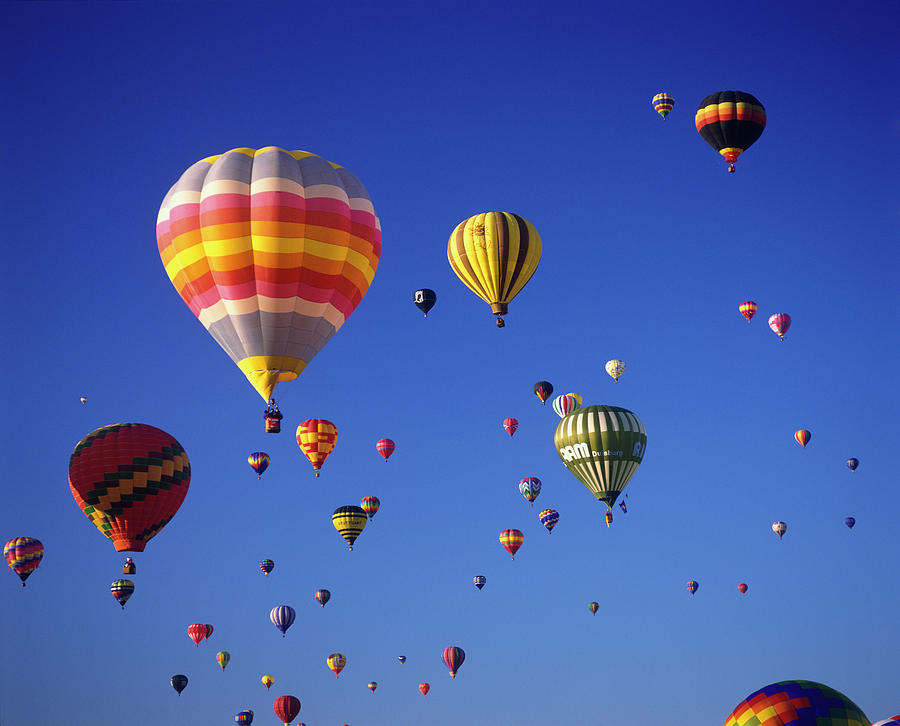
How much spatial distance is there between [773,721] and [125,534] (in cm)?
1794

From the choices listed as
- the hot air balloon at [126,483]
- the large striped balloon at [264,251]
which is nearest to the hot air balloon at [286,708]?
the hot air balloon at [126,483]

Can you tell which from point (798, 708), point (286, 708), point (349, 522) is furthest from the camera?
point (286, 708)

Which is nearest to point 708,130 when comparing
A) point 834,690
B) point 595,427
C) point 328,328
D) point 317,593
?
point 595,427

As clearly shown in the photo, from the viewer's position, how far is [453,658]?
54.0 metres

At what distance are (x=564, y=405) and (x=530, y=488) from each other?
4.10 metres

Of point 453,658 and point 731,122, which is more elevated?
point 731,122

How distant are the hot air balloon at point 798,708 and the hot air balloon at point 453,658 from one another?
93.3ft

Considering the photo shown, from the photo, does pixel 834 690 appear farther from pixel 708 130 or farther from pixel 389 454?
pixel 389 454

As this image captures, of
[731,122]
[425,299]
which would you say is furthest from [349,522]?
[731,122]

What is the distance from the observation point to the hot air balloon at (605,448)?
3725cm

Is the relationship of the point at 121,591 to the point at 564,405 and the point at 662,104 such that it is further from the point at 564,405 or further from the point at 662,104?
the point at 662,104

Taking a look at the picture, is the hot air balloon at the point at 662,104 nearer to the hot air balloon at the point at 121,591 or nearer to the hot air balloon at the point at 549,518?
the hot air balloon at the point at 549,518

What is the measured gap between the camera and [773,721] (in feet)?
84.3

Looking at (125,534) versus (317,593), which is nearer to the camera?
(125,534)
